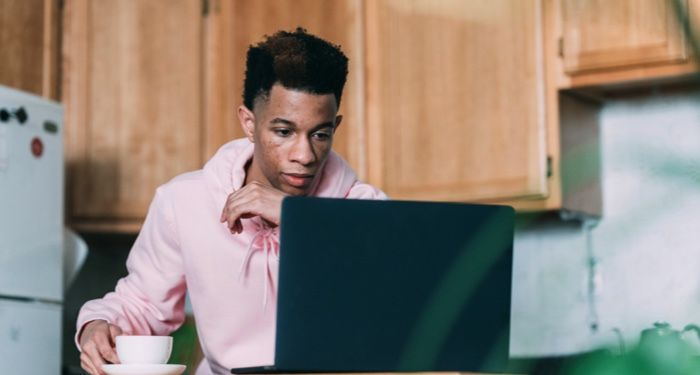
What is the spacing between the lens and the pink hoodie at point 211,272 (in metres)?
1.36

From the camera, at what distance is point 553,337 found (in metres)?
2.79

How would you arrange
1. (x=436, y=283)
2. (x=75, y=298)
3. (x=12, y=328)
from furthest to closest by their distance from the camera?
(x=75, y=298), (x=12, y=328), (x=436, y=283)

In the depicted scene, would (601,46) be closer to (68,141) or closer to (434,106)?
(434,106)

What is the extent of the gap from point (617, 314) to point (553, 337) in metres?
0.24

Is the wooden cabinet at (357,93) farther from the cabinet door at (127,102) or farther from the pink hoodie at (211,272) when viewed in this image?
the pink hoodie at (211,272)

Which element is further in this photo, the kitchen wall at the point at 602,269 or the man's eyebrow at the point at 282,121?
the kitchen wall at the point at 602,269

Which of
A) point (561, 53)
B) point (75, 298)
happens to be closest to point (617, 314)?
point (561, 53)

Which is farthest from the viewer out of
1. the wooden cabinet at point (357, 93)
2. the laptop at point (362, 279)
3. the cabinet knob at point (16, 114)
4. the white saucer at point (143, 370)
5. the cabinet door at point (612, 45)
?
the wooden cabinet at point (357, 93)

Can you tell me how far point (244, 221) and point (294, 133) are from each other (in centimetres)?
17

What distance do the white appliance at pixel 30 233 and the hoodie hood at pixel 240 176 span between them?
1227mm

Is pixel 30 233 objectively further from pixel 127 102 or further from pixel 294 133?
pixel 294 133

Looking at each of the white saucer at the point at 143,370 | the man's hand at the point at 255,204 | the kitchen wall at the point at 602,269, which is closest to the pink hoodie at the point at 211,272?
the man's hand at the point at 255,204

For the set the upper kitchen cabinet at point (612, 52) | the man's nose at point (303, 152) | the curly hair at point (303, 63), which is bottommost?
the man's nose at point (303, 152)

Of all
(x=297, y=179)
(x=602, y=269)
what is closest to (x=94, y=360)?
(x=297, y=179)
